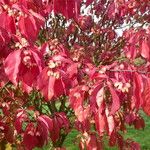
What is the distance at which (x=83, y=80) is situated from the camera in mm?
2518

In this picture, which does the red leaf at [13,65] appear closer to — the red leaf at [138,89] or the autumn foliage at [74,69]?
the autumn foliage at [74,69]

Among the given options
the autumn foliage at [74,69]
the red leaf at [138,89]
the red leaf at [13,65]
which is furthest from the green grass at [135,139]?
the red leaf at [13,65]

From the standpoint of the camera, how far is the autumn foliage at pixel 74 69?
1.94 metres

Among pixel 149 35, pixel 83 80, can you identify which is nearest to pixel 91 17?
pixel 149 35

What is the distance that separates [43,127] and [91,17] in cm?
249

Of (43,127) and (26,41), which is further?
(43,127)

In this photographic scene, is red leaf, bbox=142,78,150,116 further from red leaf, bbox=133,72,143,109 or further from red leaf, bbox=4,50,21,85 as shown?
red leaf, bbox=4,50,21,85

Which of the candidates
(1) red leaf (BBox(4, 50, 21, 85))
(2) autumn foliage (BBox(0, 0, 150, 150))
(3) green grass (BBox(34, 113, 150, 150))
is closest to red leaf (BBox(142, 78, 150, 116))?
(2) autumn foliage (BBox(0, 0, 150, 150))

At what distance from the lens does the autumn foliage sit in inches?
76.5

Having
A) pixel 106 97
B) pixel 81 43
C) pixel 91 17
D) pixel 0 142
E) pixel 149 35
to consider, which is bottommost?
pixel 0 142

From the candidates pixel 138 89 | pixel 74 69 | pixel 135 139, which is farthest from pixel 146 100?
pixel 135 139

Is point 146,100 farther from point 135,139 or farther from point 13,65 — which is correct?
point 135,139

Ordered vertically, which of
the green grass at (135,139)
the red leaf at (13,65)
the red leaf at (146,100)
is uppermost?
the red leaf at (13,65)

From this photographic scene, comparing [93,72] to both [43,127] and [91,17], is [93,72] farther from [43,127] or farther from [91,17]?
[91,17]
